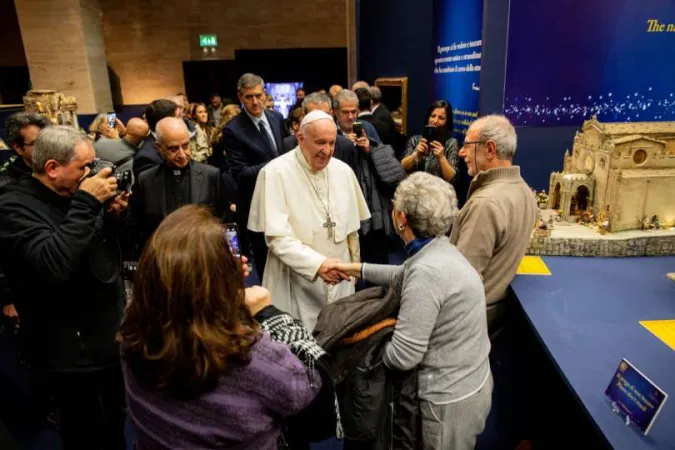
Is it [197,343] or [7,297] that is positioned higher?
[197,343]

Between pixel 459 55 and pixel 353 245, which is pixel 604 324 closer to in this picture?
pixel 353 245

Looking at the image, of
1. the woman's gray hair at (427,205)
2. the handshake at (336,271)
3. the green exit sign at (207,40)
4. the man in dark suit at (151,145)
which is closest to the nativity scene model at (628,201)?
the handshake at (336,271)

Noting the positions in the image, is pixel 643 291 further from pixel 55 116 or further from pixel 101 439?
pixel 55 116

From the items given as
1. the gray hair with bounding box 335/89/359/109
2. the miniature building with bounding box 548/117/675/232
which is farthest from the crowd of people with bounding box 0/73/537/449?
the miniature building with bounding box 548/117/675/232

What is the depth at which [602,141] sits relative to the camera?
341cm

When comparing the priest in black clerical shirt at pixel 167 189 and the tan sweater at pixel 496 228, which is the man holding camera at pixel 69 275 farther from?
the tan sweater at pixel 496 228

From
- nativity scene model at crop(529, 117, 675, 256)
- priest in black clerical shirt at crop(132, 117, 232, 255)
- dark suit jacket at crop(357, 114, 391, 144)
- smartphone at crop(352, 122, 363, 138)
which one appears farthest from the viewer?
dark suit jacket at crop(357, 114, 391, 144)

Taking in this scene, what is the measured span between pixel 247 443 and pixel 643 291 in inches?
95.0

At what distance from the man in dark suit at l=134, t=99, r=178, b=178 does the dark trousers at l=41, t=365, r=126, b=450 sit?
154 cm

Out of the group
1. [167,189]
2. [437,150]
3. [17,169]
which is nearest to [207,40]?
[437,150]

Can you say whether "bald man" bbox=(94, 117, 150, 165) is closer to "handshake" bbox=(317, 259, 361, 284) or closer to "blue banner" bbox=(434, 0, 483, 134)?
"handshake" bbox=(317, 259, 361, 284)

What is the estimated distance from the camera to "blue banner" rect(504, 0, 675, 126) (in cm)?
398

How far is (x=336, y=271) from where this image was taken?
8.49 feet

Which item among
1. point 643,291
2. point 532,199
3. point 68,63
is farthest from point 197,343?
point 68,63
